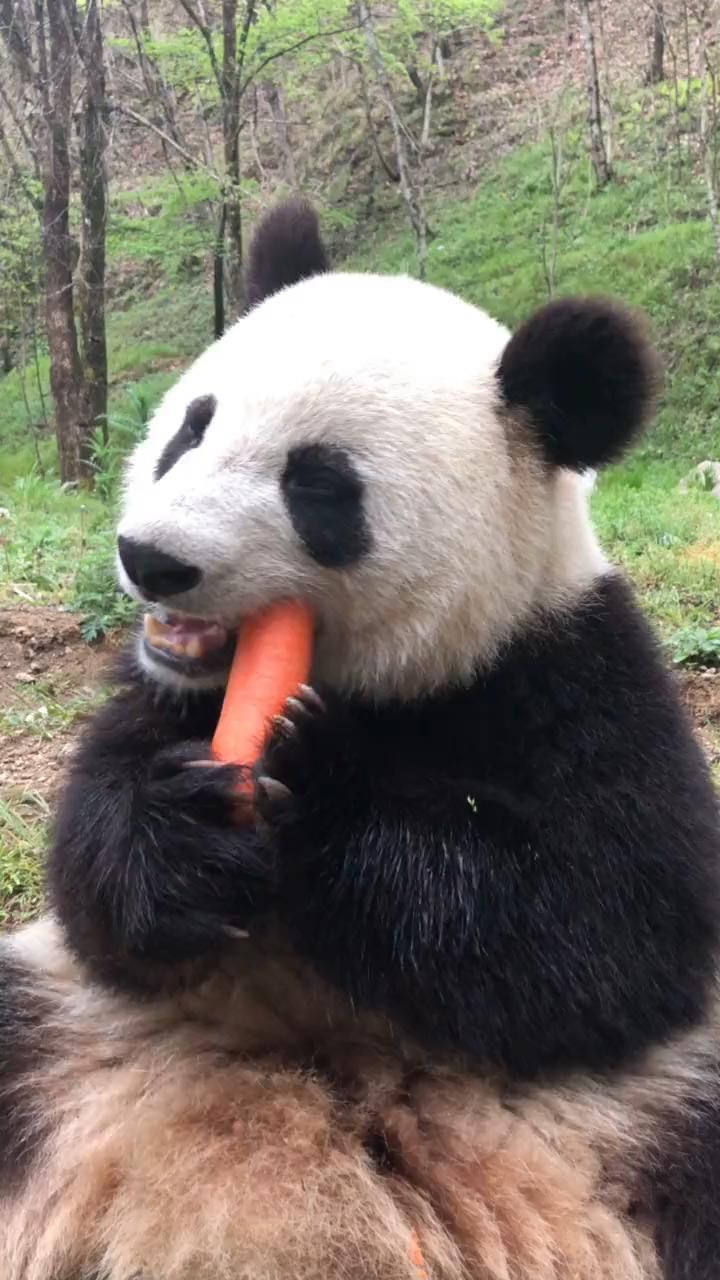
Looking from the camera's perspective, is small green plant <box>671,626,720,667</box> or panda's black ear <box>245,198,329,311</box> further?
small green plant <box>671,626,720,667</box>

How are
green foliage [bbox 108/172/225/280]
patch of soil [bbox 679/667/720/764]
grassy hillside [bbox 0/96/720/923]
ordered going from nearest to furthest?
patch of soil [bbox 679/667/720/764] < grassy hillside [bbox 0/96/720/923] < green foliage [bbox 108/172/225/280]

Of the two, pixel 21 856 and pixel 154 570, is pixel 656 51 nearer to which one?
pixel 21 856

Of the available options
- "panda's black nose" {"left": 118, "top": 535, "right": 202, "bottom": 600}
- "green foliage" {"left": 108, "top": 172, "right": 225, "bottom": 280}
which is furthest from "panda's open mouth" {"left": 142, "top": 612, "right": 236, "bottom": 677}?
"green foliage" {"left": 108, "top": 172, "right": 225, "bottom": 280}

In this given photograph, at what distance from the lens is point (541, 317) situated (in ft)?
6.67

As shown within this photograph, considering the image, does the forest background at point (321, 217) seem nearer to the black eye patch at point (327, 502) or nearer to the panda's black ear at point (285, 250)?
the panda's black ear at point (285, 250)

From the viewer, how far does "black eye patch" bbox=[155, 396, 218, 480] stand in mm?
2064

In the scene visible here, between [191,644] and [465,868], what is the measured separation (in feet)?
2.00

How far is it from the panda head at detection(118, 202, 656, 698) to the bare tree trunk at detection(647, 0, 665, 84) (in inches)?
694

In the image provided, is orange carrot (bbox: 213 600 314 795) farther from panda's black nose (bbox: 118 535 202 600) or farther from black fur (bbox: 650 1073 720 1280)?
black fur (bbox: 650 1073 720 1280)

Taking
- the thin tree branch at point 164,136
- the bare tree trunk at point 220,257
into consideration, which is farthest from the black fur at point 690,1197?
the bare tree trunk at point 220,257

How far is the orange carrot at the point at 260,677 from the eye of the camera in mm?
1857

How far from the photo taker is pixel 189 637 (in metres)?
1.97

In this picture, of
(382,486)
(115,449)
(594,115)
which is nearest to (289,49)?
(594,115)

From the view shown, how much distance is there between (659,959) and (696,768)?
0.39m
